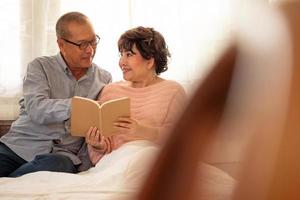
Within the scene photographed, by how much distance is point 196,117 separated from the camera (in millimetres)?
484

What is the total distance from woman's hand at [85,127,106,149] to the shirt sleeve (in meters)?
0.12

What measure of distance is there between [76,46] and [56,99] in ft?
0.77

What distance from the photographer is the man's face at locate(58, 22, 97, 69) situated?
1906mm

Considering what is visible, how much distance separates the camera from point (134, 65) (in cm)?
189

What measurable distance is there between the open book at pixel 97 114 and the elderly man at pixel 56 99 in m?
0.10

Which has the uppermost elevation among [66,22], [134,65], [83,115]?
[66,22]

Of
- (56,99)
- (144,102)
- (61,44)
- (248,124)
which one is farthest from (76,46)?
(248,124)

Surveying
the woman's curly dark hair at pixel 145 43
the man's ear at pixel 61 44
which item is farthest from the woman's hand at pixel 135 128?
the man's ear at pixel 61 44

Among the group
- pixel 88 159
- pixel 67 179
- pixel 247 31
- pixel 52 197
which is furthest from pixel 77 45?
pixel 247 31

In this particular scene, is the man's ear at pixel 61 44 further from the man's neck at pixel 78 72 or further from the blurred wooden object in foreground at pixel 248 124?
the blurred wooden object in foreground at pixel 248 124

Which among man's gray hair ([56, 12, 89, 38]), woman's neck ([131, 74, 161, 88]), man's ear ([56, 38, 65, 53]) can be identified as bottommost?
woman's neck ([131, 74, 161, 88])

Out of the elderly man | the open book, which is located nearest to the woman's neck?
the elderly man

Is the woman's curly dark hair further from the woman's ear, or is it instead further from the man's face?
the man's face

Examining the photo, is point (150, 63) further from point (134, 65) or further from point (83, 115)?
point (83, 115)
